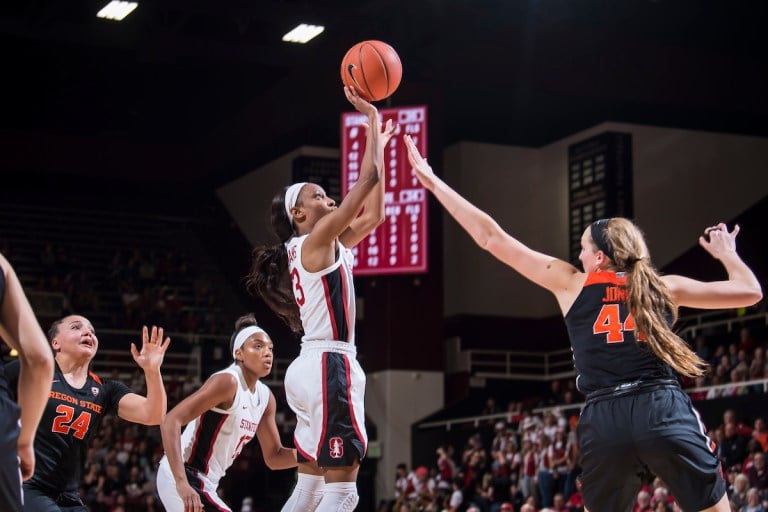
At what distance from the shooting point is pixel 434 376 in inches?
902

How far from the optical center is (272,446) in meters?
7.25

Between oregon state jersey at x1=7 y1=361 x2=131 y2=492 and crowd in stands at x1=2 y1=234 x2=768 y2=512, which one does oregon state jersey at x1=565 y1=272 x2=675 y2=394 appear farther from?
crowd in stands at x1=2 y1=234 x2=768 y2=512

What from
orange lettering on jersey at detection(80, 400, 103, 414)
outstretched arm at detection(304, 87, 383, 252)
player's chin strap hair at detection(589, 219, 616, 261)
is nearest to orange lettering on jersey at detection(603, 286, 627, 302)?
player's chin strap hair at detection(589, 219, 616, 261)

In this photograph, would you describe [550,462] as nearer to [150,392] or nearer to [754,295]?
[150,392]

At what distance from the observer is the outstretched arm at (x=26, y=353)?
400cm

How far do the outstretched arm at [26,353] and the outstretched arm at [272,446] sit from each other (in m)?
3.11

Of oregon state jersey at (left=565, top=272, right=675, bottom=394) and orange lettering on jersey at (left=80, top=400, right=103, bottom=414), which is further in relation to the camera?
orange lettering on jersey at (left=80, top=400, right=103, bottom=414)

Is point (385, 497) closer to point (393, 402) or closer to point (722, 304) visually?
point (393, 402)

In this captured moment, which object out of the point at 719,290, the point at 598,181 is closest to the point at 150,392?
the point at 719,290

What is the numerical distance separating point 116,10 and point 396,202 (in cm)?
537

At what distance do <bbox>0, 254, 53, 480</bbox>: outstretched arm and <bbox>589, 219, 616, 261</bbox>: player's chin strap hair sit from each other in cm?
230

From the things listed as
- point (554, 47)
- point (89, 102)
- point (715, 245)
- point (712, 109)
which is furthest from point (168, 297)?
point (715, 245)

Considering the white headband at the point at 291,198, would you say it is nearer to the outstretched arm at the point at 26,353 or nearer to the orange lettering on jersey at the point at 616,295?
the orange lettering on jersey at the point at 616,295

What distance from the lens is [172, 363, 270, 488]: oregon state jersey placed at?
708cm
